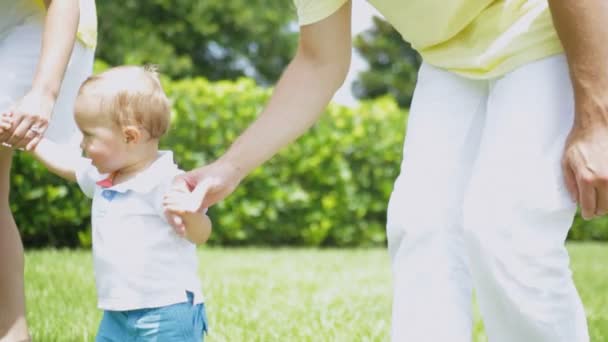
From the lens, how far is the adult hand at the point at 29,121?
8.86 ft

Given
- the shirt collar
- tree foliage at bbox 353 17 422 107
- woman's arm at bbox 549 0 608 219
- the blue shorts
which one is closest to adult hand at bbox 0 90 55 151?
the shirt collar

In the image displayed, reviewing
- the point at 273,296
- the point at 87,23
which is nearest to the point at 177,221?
the point at 87,23

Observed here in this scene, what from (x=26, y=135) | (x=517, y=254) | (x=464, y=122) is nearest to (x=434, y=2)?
(x=464, y=122)

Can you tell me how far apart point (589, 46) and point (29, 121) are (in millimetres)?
1590

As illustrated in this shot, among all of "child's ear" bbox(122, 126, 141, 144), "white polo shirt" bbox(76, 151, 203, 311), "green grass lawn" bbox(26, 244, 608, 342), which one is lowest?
"green grass lawn" bbox(26, 244, 608, 342)

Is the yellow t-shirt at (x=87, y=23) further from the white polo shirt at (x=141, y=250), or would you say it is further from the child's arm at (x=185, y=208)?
the child's arm at (x=185, y=208)

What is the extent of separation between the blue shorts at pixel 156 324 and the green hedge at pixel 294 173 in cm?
590

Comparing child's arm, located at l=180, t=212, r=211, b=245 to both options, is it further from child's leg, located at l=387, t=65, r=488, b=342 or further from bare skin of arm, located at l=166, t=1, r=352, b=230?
child's leg, located at l=387, t=65, r=488, b=342

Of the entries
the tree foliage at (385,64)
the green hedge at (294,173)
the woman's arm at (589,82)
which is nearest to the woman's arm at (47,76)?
the woman's arm at (589,82)

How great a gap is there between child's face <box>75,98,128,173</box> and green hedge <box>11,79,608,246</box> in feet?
19.3

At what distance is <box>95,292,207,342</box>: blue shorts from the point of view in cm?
260

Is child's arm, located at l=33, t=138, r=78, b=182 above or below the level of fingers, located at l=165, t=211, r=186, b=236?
above

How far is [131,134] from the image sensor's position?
8.59 ft

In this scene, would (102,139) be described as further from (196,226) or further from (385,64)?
(385,64)
